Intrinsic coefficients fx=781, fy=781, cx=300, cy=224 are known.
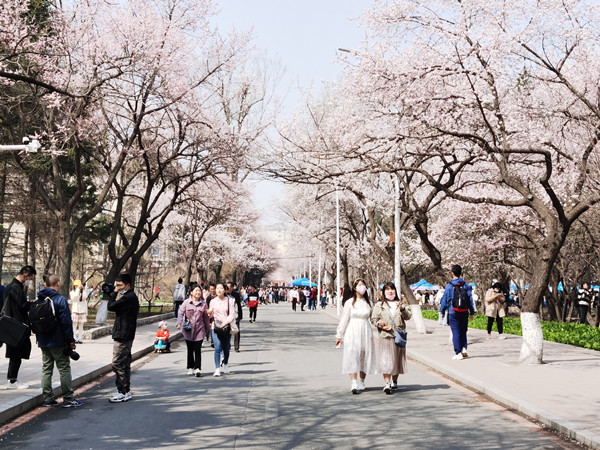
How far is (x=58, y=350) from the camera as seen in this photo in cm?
1055

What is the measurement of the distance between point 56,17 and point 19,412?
1690 cm

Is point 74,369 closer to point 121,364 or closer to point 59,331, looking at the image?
point 121,364

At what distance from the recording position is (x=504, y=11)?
648 inches

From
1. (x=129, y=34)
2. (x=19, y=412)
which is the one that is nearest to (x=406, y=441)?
(x=19, y=412)

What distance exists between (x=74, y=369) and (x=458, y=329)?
325 inches

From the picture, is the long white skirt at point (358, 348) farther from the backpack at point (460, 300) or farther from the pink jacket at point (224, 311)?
the backpack at point (460, 300)

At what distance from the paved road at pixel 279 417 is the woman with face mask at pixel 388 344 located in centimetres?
32

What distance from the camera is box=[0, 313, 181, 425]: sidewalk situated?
9.93m

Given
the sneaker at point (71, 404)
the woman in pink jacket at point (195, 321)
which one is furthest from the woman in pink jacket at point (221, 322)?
the sneaker at point (71, 404)

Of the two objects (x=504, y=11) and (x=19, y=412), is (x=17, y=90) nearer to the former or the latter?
(x=504, y=11)

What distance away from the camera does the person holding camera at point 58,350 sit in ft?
34.4

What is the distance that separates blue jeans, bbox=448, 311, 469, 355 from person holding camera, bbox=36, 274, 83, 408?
920cm

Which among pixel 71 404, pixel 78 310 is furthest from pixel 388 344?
pixel 78 310

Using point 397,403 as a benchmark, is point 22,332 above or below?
above
